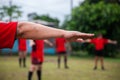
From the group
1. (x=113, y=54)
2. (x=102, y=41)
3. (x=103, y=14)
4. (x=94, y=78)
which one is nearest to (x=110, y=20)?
(x=103, y=14)

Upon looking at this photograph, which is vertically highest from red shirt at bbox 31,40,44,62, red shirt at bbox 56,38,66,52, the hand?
the hand

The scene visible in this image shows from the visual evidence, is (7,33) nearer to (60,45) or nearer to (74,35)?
(74,35)

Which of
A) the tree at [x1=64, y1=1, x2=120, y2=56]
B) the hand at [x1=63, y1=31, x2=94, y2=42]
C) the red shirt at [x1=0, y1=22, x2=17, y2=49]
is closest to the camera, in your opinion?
the red shirt at [x1=0, y1=22, x2=17, y2=49]

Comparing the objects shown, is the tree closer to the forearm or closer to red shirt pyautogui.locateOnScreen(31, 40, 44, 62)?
red shirt pyautogui.locateOnScreen(31, 40, 44, 62)

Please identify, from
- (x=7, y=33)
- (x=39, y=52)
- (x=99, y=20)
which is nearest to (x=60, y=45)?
(x=39, y=52)

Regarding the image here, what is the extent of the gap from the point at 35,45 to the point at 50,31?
400 inches

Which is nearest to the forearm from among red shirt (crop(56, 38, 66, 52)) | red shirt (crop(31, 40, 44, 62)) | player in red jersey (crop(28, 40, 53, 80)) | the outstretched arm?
the outstretched arm

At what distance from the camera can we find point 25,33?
10.0 ft

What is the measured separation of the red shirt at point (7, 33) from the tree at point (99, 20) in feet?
111

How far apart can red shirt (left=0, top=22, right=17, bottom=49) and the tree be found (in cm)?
3371

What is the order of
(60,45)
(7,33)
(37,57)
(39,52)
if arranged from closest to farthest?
(7,33)
(37,57)
(39,52)
(60,45)

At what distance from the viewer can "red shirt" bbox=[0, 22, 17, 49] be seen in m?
2.97

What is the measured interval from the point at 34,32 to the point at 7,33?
21cm

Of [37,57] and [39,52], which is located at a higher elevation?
[39,52]
